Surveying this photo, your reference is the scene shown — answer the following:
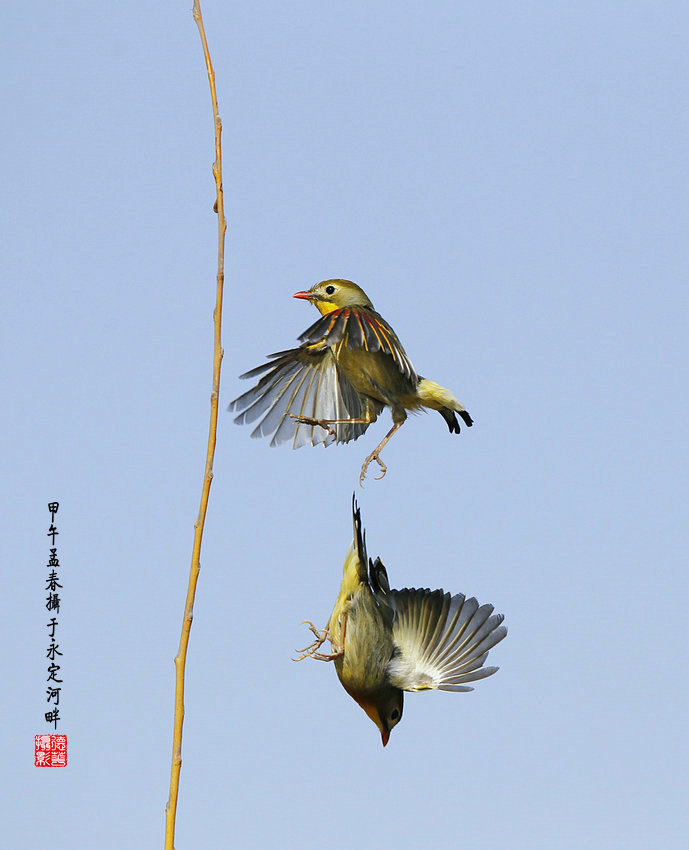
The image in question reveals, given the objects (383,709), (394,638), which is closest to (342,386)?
(394,638)

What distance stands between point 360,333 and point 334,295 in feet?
1.26

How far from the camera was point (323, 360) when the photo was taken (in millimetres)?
2025

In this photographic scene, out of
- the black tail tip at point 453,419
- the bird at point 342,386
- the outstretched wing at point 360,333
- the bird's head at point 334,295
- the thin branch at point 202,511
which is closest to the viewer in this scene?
the thin branch at point 202,511

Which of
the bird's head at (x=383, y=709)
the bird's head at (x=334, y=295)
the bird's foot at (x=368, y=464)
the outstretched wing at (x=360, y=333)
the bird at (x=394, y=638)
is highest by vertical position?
the bird's head at (x=334, y=295)

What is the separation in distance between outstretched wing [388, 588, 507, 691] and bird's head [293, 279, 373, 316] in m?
0.61

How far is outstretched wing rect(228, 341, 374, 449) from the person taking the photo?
1929 millimetres

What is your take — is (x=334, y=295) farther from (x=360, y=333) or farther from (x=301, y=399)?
(x=360, y=333)

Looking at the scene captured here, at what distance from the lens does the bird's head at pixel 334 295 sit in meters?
1.99

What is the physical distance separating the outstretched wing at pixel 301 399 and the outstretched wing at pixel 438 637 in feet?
1.30

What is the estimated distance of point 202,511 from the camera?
143cm

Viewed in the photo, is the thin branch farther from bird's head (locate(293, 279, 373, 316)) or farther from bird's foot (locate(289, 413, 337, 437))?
bird's head (locate(293, 279, 373, 316))

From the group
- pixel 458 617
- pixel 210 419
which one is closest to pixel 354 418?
pixel 458 617

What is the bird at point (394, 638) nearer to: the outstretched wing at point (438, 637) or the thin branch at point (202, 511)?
the outstretched wing at point (438, 637)

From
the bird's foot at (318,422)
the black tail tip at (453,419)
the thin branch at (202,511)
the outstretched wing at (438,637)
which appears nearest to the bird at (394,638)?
the outstretched wing at (438,637)
